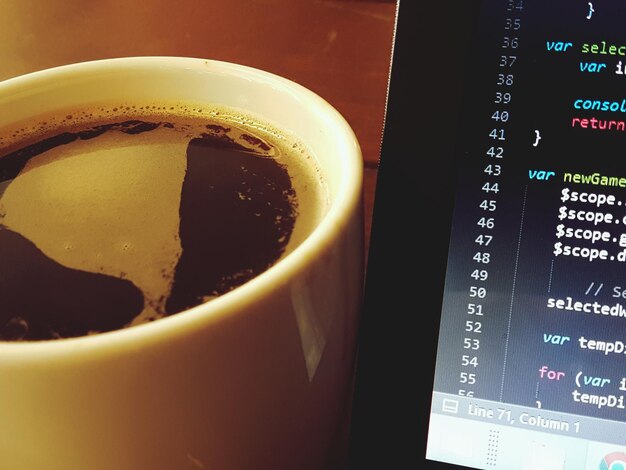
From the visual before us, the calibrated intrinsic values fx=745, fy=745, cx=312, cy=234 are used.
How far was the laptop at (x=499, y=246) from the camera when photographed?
322 mm

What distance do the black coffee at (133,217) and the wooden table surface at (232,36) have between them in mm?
221

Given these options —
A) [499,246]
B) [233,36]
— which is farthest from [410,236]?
[233,36]

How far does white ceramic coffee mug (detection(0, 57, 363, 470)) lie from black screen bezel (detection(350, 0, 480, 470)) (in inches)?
0.5

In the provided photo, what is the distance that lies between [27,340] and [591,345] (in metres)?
0.25

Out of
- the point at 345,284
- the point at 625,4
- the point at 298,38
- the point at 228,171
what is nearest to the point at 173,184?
the point at 228,171

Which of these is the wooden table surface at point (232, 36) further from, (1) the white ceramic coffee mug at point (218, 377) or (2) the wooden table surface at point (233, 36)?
(1) the white ceramic coffee mug at point (218, 377)

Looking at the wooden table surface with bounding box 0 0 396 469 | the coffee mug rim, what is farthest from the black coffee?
the wooden table surface with bounding box 0 0 396 469

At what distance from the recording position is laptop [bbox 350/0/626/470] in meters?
0.32

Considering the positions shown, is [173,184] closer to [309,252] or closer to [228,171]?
[228,171]

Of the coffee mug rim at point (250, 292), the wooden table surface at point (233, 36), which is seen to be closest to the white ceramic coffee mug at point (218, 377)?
the coffee mug rim at point (250, 292)

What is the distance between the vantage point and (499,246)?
13.6 inches

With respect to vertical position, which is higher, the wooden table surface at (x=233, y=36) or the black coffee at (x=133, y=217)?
the wooden table surface at (x=233, y=36)

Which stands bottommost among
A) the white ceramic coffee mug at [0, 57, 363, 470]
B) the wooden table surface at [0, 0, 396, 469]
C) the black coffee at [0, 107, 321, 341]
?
the white ceramic coffee mug at [0, 57, 363, 470]

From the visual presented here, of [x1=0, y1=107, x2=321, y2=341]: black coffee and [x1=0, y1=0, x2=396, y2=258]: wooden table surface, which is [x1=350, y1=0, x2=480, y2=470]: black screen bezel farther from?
[x1=0, y1=0, x2=396, y2=258]: wooden table surface
